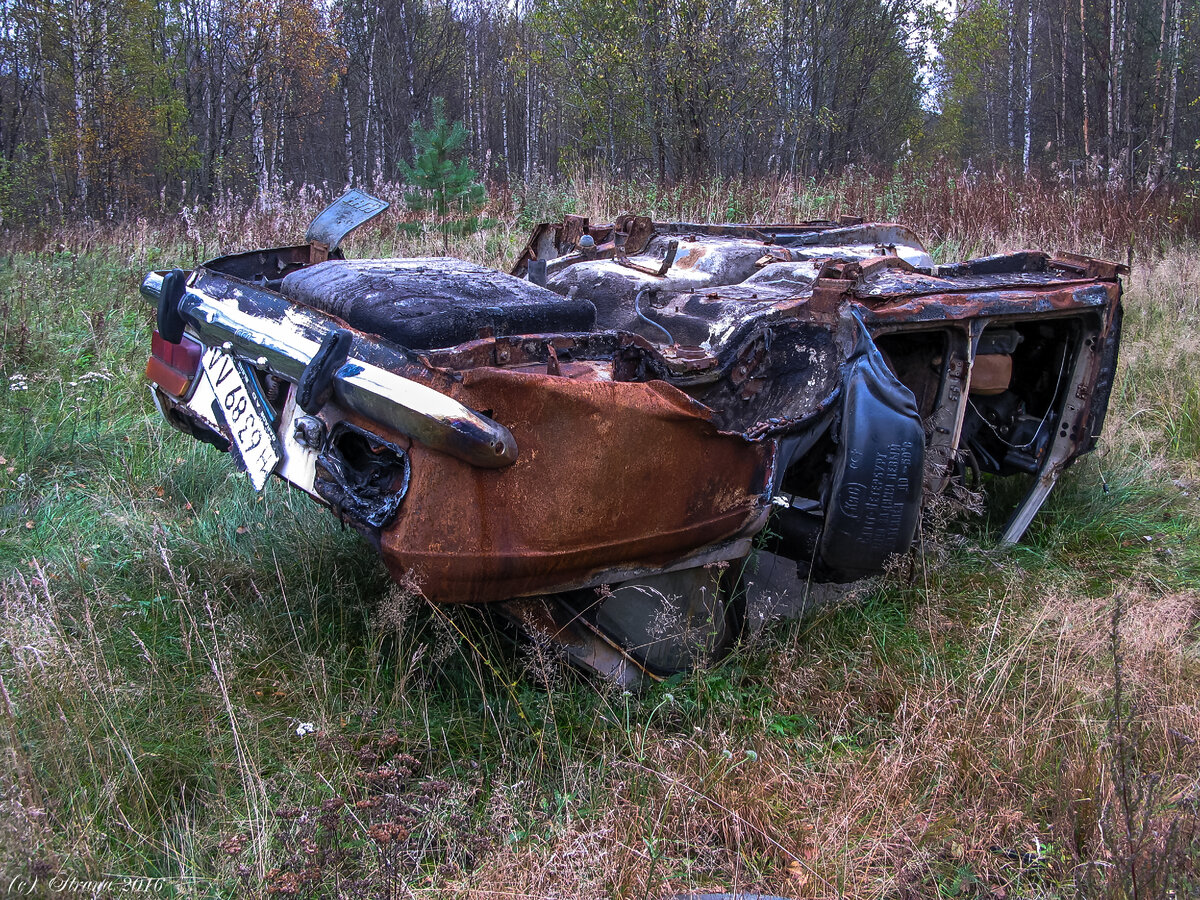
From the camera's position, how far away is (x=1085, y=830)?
2.02 m

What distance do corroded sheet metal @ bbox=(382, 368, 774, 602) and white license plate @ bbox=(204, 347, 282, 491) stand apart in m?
0.50

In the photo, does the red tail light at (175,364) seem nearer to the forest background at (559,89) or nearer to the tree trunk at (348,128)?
the forest background at (559,89)

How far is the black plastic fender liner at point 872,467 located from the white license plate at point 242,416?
5.18ft

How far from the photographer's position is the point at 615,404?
2.06 metres

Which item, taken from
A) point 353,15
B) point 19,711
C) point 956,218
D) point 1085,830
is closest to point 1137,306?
point 956,218

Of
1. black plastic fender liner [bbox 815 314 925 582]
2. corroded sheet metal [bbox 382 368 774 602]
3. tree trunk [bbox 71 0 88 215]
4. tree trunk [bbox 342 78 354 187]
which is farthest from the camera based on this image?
tree trunk [bbox 342 78 354 187]

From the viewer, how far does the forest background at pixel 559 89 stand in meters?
11.2

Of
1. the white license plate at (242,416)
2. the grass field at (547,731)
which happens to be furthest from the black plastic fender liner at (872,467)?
the white license plate at (242,416)

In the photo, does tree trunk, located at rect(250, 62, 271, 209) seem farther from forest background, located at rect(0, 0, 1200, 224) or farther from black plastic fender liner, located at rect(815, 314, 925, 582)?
black plastic fender liner, located at rect(815, 314, 925, 582)

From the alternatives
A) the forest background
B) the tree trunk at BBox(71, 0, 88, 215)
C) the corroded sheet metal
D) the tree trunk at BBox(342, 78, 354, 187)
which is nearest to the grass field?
the corroded sheet metal

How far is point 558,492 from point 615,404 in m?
0.26

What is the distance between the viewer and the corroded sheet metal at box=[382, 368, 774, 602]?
6.27ft

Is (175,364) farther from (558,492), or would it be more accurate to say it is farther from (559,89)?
(559,89)

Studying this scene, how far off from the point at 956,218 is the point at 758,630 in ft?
23.4
